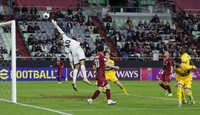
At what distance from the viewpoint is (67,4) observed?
57719mm

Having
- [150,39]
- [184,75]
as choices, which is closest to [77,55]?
[184,75]

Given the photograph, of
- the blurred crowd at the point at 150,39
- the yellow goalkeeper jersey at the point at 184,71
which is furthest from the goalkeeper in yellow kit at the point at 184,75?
the blurred crowd at the point at 150,39

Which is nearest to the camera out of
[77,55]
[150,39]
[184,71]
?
[184,71]

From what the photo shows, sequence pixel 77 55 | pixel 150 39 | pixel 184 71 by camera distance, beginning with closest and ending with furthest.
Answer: pixel 184 71
pixel 77 55
pixel 150 39

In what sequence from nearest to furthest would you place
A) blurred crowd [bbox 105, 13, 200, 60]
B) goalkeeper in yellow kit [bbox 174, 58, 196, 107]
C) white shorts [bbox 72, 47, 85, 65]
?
1. goalkeeper in yellow kit [bbox 174, 58, 196, 107]
2. white shorts [bbox 72, 47, 85, 65]
3. blurred crowd [bbox 105, 13, 200, 60]

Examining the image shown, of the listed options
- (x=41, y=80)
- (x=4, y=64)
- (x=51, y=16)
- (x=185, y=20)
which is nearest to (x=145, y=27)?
(x=185, y=20)

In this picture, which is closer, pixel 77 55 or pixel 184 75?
pixel 184 75

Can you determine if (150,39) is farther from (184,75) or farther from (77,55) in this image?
(184,75)

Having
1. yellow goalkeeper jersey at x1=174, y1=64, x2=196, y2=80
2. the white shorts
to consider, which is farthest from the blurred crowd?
yellow goalkeeper jersey at x1=174, y1=64, x2=196, y2=80

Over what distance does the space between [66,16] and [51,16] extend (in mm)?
1783

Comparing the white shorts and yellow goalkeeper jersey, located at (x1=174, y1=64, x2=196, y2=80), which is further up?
the white shorts

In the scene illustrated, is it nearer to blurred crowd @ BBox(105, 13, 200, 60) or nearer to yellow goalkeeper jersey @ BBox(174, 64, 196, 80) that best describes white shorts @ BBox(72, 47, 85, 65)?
yellow goalkeeper jersey @ BBox(174, 64, 196, 80)

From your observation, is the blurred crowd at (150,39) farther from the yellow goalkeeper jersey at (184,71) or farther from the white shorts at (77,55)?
the yellow goalkeeper jersey at (184,71)

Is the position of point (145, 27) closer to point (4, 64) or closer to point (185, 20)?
point (185, 20)
